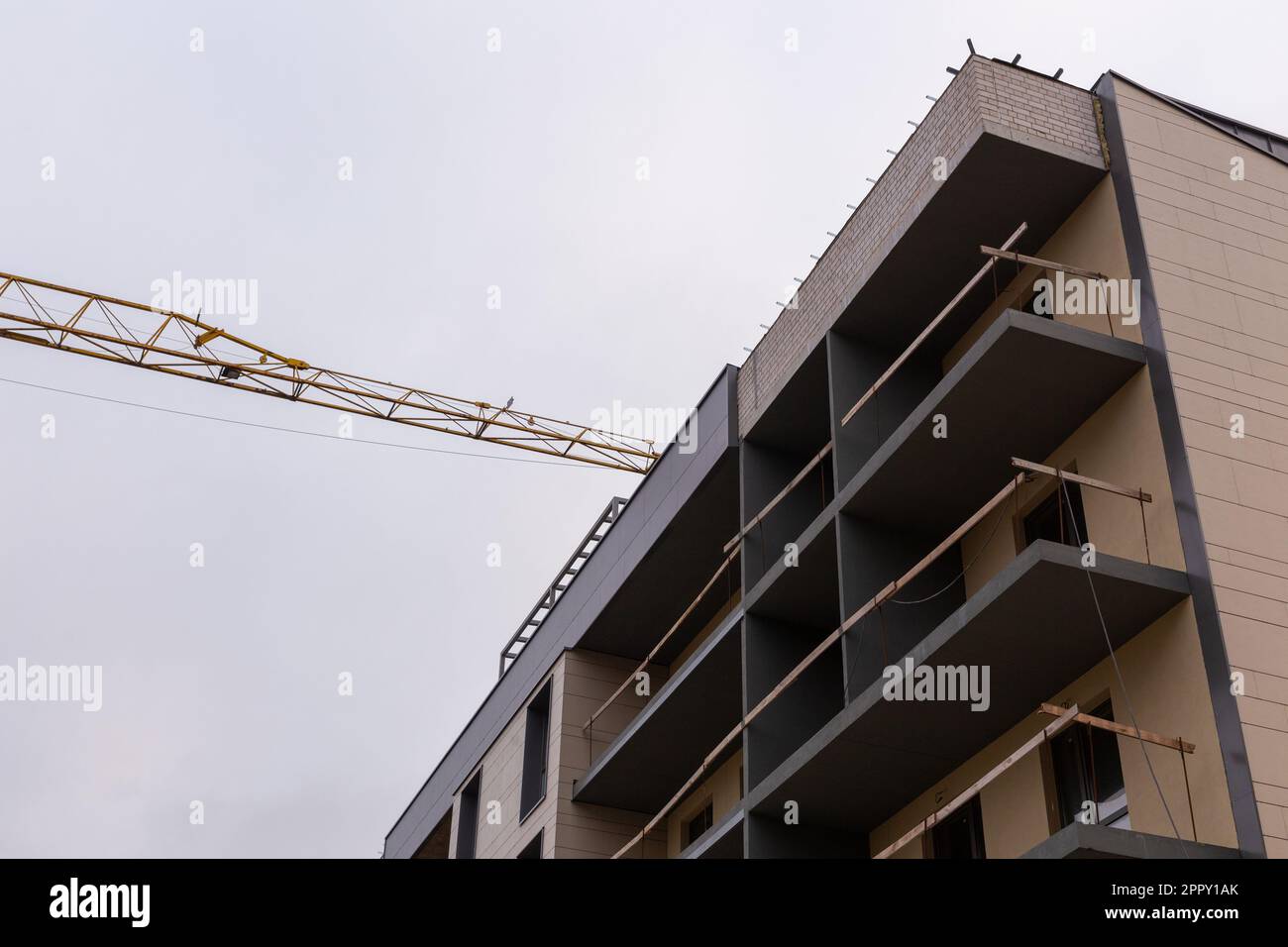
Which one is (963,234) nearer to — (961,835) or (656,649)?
(961,835)

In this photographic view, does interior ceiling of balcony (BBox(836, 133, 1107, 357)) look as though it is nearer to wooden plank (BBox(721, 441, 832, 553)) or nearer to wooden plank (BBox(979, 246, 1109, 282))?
wooden plank (BBox(979, 246, 1109, 282))

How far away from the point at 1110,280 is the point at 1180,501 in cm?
372

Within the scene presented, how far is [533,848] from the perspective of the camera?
31.7 meters

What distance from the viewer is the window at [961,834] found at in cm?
2027

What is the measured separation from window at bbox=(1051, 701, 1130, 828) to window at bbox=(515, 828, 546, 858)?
1485 cm

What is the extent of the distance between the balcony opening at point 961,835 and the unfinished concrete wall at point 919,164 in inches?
322

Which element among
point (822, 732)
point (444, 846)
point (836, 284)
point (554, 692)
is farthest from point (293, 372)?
point (822, 732)

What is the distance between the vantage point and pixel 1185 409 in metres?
18.0

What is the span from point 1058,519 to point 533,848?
15.6m

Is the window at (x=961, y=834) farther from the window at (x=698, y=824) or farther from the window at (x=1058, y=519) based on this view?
the window at (x=698, y=824)

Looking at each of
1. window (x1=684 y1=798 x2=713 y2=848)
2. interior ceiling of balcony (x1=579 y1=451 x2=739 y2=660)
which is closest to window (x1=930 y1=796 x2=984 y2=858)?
window (x1=684 y1=798 x2=713 y2=848)

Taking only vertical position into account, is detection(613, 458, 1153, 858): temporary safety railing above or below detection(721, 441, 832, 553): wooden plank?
below

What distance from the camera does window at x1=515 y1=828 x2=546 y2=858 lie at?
3141cm

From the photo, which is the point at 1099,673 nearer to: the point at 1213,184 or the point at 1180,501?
the point at 1180,501
